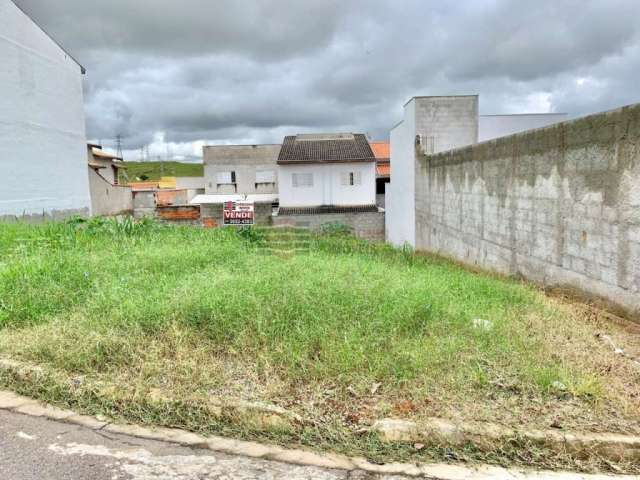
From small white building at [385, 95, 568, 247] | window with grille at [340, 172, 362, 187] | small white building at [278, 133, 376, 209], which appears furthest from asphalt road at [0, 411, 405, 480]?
window with grille at [340, 172, 362, 187]

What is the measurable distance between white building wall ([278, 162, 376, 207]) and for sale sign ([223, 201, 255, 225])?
1699 cm

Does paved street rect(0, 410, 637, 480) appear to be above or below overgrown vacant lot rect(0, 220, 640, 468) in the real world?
below

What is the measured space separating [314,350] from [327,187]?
77.0ft

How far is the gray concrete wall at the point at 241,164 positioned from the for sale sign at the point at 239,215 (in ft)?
86.1

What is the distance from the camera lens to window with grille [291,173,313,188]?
86.2 ft

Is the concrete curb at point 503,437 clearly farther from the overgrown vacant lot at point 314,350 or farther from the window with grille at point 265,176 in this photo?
the window with grille at point 265,176

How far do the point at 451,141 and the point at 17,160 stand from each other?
544 inches

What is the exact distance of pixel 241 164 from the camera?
1394 inches

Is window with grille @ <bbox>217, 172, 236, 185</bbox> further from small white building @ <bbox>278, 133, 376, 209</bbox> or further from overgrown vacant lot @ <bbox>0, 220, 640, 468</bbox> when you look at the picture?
overgrown vacant lot @ <bbox>0, 220, 640, 468</bbox>

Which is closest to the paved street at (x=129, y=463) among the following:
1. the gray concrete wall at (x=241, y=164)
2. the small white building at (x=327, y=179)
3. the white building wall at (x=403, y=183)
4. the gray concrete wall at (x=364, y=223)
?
the white building wall at (x=403, y=183)

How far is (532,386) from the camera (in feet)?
9.11

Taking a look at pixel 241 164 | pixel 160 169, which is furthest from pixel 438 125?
pixel 160 169

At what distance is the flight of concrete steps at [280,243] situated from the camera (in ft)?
24.6

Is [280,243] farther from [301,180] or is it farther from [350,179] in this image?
[350,179]
